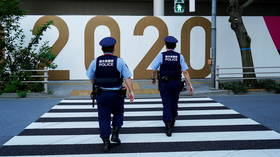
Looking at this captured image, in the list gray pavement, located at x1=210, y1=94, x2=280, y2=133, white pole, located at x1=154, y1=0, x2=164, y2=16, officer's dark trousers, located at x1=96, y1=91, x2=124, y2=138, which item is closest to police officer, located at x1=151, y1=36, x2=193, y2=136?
officer's dark trousers, located at x1=96, y1=91, x2=124, y2=138

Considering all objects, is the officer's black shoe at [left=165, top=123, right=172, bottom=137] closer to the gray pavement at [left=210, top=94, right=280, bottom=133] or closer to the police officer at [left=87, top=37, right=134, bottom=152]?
the police officer at [left=87, top=37, right=134, bottom=152]

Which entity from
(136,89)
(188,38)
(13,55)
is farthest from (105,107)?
(188,38)

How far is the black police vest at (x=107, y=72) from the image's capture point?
17.9 feet

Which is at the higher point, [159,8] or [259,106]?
[159,8]

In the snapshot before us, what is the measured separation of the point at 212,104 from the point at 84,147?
5586 mm

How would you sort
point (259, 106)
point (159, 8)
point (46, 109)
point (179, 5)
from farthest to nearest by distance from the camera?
point (159, 8), point (179, 5), point (259, 106), point (46, 109)

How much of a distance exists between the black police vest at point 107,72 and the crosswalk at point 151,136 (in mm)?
1077

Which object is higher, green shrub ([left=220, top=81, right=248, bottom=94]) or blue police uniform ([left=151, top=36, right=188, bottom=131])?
blue police uniform ([left=151, top=36, right=188, bottom=131])

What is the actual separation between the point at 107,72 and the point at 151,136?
174 cm

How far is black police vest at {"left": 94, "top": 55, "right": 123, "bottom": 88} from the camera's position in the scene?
5.46 m

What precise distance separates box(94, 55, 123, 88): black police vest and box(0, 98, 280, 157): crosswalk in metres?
1.08

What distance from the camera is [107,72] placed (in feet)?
18.0

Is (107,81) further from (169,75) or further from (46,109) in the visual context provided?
(46,109)

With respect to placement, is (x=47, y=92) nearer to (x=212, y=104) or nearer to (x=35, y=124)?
(x=35, y=124)
